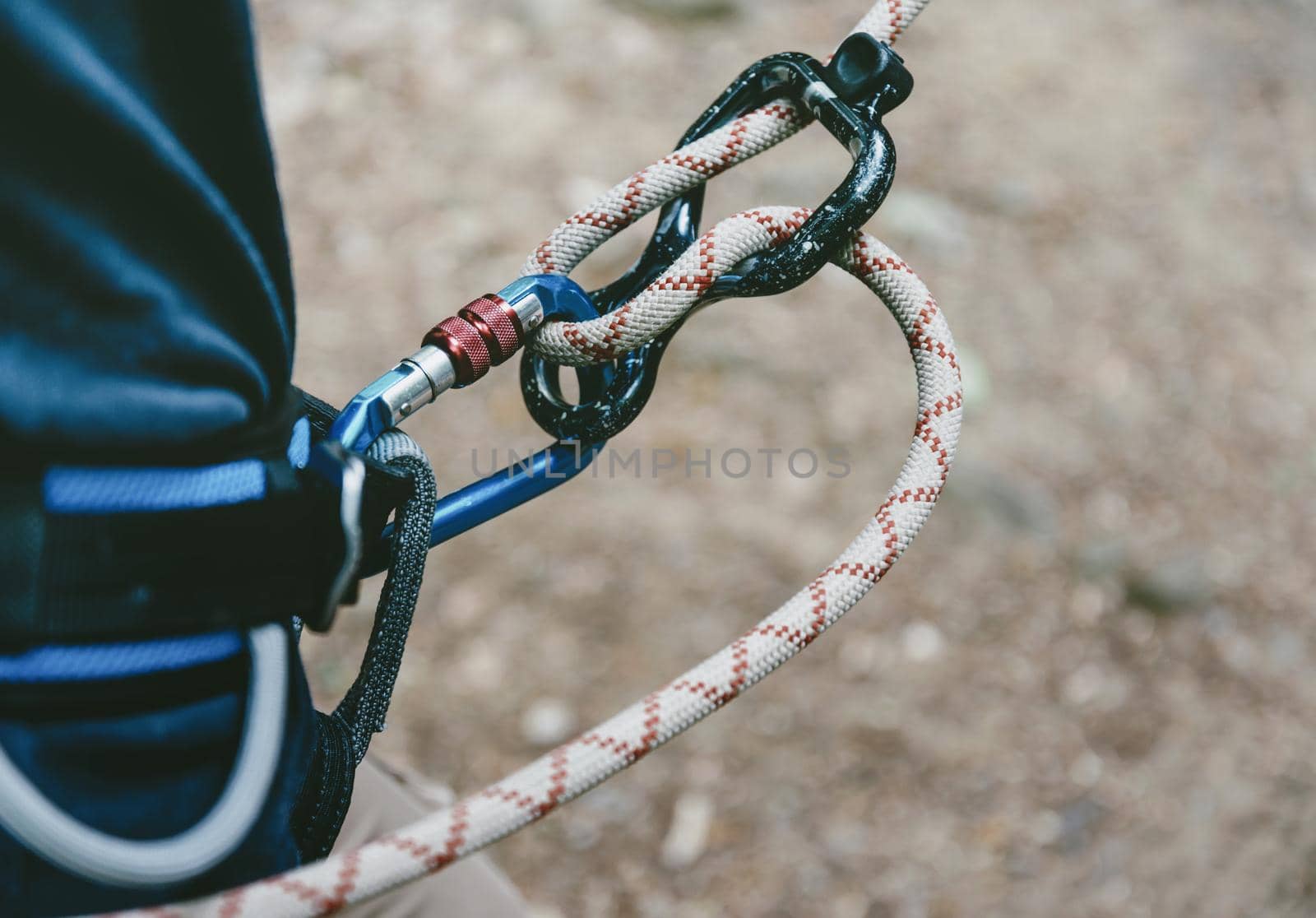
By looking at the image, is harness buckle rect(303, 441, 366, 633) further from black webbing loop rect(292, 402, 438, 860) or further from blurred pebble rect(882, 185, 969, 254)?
blurred pebble rect(882, 185, 969, 254)

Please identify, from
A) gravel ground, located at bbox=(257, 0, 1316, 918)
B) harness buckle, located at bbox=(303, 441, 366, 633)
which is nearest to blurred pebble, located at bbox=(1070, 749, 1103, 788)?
gravel ground, located at bbox=(257, 0, 1316, 918)

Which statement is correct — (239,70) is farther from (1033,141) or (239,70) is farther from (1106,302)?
(1033,141)

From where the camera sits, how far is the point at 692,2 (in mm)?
1885

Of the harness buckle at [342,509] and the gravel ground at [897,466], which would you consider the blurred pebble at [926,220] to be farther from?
the harness buckle at [342,509]

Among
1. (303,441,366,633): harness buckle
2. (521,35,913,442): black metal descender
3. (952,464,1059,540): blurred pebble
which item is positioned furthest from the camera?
(952,464,1059,540): blurred pebble

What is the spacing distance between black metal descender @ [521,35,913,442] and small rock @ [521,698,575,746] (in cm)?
68

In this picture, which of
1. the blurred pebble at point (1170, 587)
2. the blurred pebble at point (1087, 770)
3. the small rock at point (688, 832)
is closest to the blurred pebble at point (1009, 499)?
the blurred pebble at point (1170, 587)

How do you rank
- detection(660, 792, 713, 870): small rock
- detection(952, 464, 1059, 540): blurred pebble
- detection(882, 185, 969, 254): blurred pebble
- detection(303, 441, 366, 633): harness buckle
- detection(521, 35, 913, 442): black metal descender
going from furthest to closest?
detection(882, 185, 969, 254): blurred pebble, detection(952, 464, 1059, 540): blurred pebble, detection(660, 792, 713, 870): small rock, detection(521, 35, 913, 442): black metal descender, detection(303, 441, 366, 633): harness buckle

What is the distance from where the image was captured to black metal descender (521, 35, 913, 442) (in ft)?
1.63

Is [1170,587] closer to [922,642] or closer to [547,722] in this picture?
[922,642]

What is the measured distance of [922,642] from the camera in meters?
1.23

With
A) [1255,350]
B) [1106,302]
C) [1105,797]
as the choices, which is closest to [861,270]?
[1105,797]

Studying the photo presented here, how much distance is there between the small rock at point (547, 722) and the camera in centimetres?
115

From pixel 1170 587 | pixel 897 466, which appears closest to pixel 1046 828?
→ pixel 1170 587
